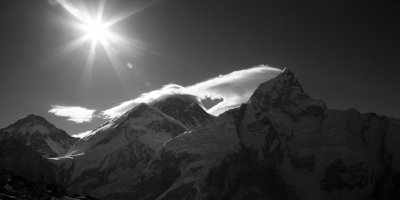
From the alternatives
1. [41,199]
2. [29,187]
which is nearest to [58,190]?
[29,187]

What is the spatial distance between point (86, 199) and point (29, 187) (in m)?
25.8

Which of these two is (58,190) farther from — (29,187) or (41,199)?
(41,199)

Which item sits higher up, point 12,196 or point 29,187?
point 29,187

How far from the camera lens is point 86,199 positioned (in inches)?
7082

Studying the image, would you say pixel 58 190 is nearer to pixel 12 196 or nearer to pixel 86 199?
pixel 86 199

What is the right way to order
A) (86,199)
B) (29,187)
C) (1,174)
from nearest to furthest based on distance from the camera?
(1,174), (29,187), (86,199)

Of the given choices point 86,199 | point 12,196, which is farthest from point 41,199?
point 86,199

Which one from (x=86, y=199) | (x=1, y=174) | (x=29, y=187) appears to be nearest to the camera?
(x=1, y=174)

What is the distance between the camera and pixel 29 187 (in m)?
159

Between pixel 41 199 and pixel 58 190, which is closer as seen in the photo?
pixel 41 199

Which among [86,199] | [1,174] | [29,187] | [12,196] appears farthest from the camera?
[86,199]

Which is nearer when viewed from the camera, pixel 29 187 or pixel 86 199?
pixel 29 187

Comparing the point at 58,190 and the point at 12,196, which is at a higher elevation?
the point at 58,190

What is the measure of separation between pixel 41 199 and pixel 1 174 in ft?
46.9
